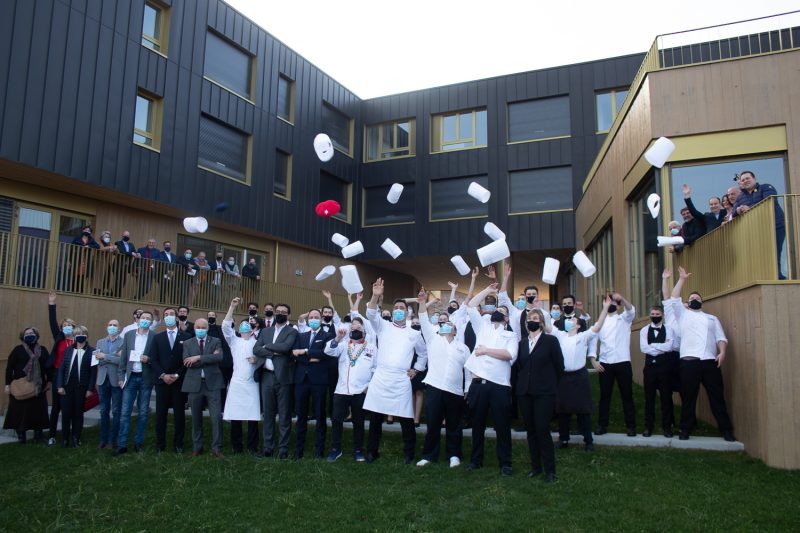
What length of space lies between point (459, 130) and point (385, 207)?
4.26 meters

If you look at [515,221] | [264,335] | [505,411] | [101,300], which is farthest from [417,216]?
[505,411]

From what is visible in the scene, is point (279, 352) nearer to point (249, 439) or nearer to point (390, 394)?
point (249, 439)

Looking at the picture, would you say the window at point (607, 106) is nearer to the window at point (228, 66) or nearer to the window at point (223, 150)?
the window at point (228, 66)

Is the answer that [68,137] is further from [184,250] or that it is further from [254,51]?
[254,51]

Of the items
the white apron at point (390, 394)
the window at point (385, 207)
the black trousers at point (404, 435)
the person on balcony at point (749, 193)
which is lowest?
the black trousers at point (404, 435)

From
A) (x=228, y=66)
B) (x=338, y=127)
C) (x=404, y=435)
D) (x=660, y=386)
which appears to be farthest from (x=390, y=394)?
(x=338, y=127)

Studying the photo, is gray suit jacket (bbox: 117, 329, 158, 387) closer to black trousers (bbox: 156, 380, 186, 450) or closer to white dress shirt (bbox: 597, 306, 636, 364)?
black trousers (bbox: 156, 380, 186, 450)

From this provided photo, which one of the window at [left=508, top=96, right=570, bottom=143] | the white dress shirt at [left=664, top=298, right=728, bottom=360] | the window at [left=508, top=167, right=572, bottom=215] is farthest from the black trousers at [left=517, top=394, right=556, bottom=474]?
the window at [left=508, top=96, right=570, bottom=143]

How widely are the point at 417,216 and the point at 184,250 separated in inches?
374

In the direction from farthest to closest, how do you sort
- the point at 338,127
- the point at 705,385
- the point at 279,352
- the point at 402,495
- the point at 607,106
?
A: 1. the point at 338,127
2. the point at 607,106
3. the point at 279,352
4. the point at 705,385
5. the point at 402,495

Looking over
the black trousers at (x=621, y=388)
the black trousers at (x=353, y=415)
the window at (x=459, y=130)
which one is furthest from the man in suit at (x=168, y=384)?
the window at (x=459, y=130)

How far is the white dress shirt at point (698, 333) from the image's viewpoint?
859cm

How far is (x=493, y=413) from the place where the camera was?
7688mm

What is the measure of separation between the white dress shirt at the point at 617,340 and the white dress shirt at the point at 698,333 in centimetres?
67
